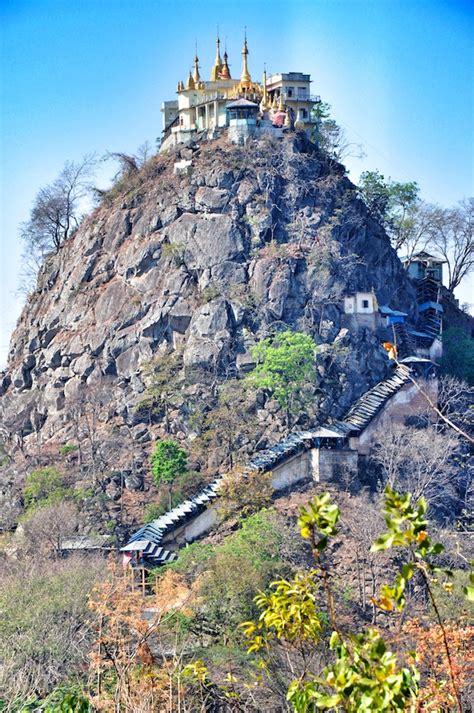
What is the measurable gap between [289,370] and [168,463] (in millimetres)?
5099

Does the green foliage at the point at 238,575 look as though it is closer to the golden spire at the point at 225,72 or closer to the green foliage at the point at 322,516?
the green foliage at the point at 322,516

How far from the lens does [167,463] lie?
40000 millimetres

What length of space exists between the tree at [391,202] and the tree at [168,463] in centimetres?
1686

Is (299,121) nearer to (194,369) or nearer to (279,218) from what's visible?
(279,218)

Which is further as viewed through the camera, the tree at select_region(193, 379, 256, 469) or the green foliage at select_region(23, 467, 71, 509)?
the tree at select_region(193, 379, 256, 469)

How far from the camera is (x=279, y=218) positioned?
47.9m

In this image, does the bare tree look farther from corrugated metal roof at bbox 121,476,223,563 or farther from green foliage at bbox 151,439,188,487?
green foliage at bbox 151,439,188,487

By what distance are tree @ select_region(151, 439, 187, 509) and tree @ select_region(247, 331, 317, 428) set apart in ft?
11.9

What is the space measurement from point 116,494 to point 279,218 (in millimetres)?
13485

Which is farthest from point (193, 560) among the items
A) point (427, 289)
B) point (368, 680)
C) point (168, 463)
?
point (368, 680)

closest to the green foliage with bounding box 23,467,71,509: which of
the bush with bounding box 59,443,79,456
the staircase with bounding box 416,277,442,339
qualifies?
the bush with bounding box 59,443,79,456

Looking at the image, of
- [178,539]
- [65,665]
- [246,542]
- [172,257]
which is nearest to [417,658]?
[65,665]

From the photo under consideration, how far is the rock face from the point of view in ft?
146

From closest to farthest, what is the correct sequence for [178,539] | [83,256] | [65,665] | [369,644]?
1. [369,644]
2. [65,665]
3. [178,539]
4. [83,256]
